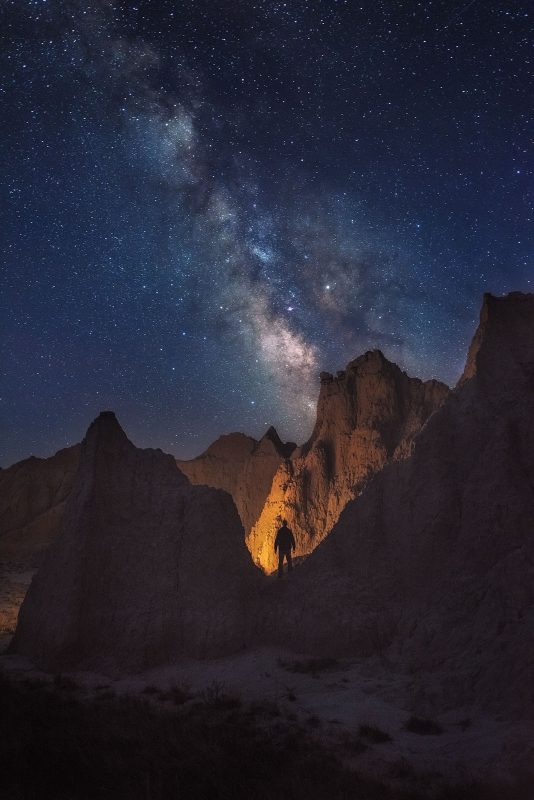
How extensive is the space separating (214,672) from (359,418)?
2283 centimetres

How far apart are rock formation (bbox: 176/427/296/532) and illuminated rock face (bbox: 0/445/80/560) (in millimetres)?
15665

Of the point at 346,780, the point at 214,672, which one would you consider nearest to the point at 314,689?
the point at 214,672

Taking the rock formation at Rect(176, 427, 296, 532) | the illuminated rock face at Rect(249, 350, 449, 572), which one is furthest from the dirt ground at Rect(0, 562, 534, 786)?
the rock formation at Rect(176, 427, 296, 532)

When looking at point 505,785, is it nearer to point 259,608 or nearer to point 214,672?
point 214,672

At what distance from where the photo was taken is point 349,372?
3506 cm

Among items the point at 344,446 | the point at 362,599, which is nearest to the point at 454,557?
the point at 362,599

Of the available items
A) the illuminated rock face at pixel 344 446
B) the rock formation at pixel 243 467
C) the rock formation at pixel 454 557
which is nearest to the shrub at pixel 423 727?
the rock formation at pixel 454 557

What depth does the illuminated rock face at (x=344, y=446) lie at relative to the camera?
1199 inches

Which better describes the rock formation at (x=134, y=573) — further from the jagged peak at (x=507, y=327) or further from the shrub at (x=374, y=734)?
the jagged peak at (x=507, y=327)

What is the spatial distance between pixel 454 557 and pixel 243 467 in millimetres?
36994

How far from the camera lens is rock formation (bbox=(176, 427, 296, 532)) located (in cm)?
4300

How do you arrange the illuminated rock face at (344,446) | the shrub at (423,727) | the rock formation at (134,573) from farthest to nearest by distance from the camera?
the illuminated rock face at (344,446) < the rock formation at (134,573) < the shrub at (423,727)

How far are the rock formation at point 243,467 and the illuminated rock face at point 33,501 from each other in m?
15.7

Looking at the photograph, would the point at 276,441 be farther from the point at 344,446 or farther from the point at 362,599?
the point at 362,599
